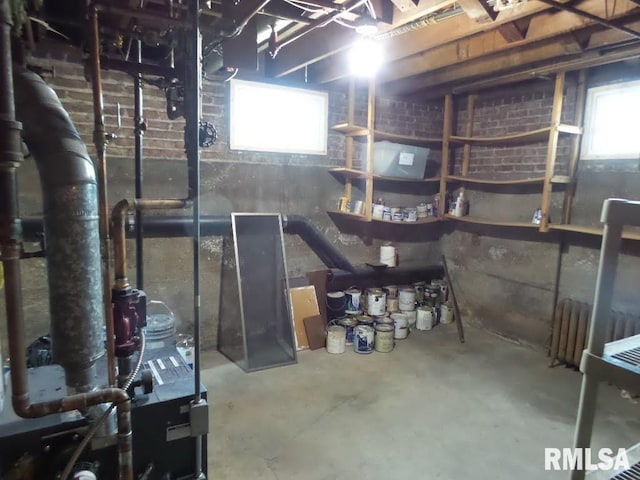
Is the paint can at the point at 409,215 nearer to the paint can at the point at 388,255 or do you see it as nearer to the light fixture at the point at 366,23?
the paint can at the point at 388,255

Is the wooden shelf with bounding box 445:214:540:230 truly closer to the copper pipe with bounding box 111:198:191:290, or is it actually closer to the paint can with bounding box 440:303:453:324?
the paint can with bounding box 440:303:453:324

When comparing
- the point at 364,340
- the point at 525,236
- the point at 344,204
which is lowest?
the point at 364,340

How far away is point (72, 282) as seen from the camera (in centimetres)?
121

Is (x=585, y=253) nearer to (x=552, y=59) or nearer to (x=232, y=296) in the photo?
(x=552, y=59)

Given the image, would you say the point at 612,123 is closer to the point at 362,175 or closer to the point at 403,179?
the point at 403,179

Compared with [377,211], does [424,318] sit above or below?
below

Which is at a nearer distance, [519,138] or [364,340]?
[364,340]

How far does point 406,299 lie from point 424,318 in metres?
0.26

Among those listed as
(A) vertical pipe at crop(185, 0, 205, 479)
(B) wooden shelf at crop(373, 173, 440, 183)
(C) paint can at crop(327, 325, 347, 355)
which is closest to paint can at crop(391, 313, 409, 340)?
(C) paint can at crop(327, 325, 347, 355)

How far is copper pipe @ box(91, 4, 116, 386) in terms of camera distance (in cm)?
118

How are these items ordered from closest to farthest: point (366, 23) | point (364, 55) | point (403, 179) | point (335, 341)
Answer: point (366, 23)
point (364, 55)
point (335, 341)
point (403, 179)

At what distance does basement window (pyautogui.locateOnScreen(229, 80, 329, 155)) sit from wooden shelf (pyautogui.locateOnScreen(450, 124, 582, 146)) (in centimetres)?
132

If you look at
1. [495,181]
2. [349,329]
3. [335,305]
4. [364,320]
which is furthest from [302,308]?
[495,181]

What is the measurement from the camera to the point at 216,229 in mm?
3396
